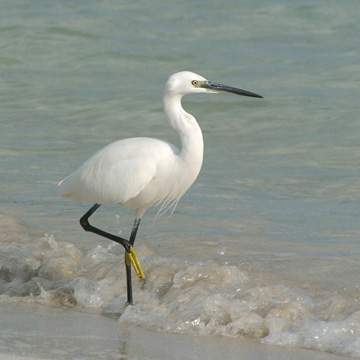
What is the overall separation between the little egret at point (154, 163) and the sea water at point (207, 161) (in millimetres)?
587

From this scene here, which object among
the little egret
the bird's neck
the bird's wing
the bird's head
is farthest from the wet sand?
the bird's head

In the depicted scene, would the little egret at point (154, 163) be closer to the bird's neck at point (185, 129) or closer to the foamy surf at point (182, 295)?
the bird's neck at point (185, 129)

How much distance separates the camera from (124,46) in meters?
14.1

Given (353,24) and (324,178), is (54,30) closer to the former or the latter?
(353,24)

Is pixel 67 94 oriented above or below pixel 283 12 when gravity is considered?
below

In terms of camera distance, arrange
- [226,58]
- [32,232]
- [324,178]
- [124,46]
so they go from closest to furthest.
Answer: [32,232], [324,178], [226,58], [124,46]

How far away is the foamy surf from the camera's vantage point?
4254mm

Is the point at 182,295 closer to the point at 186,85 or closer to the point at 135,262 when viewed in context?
the point at 135,262

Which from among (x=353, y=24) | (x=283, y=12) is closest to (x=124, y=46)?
(x=283, y=12)

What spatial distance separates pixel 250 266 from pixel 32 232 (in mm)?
1938

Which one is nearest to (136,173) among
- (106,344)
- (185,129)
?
(185,129)

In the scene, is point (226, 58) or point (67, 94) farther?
point (226, 58)

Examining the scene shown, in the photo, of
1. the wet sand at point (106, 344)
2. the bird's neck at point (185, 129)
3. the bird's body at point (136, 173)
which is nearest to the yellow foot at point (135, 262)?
the bird's body at point (136, 173)

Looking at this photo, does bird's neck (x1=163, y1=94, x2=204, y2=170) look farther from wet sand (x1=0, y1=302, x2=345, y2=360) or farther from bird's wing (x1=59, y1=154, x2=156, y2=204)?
wet sand (x1=0, y1=302, x2=345, y2=360)
